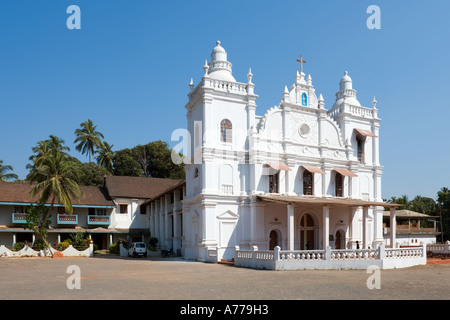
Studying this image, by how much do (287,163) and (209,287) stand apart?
1625cm

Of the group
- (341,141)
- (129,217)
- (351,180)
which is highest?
(341,141)

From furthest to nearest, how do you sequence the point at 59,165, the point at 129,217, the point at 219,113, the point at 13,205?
the point at 129,217
the point at 13,205
the point at 59,165
the point at 219,113

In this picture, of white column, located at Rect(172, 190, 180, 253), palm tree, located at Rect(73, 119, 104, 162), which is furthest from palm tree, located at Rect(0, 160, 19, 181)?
white column, located at Rect(172, 190, 180, 253)

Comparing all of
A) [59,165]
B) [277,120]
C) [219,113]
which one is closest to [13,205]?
[59,165]

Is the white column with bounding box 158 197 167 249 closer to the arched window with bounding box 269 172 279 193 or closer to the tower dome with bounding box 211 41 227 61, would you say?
the arched window with bounding box 269 172 279 193

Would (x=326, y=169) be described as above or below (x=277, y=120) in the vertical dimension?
below

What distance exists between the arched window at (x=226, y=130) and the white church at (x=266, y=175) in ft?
0.19

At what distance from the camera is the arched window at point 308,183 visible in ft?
94.1

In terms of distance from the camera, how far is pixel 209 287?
12711 mm

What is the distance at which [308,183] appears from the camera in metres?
28.8

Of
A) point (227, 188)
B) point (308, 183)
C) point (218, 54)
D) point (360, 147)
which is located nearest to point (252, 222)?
point (227, 188)

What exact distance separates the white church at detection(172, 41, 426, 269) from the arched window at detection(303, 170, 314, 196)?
7cm

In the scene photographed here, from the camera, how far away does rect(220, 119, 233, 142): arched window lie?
2692cm
